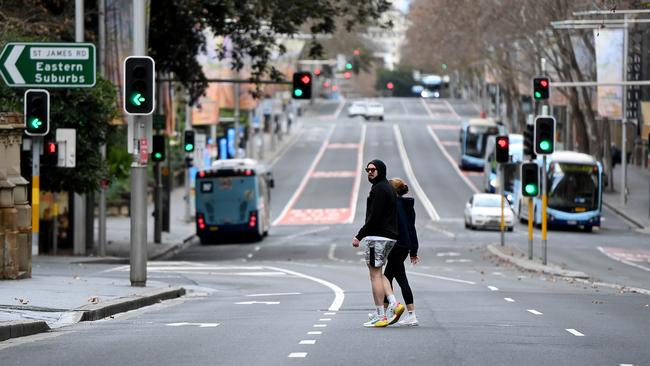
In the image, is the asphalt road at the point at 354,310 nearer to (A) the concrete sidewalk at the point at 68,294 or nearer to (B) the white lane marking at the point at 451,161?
(A) the concrete sidewalk at the point at 68,294

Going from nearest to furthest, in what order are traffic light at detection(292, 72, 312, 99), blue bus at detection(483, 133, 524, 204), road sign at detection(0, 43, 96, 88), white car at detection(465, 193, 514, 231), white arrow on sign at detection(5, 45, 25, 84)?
road sign at detection(0, 43, 96, 88) < white arrow on sign at detection(5, 45, 25, 84) < traffic light at detection(292, 72, 312, 99) < white car at detection(465, 193, 514, 231) < blue bus at detection(483, 133, 524, 204)

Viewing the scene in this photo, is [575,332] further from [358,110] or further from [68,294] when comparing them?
[358,110]

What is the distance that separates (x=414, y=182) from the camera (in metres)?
81.6

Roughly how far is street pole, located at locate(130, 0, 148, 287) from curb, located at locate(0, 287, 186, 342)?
728 millimetres

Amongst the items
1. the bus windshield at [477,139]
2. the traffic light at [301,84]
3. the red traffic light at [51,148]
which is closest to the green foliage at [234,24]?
the traffic light at [301,84]

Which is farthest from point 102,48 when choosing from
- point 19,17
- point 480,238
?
point 480,238

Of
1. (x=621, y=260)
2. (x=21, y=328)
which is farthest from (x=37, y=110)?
(x=621, y=260)

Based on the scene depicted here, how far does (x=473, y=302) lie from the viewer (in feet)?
73.4

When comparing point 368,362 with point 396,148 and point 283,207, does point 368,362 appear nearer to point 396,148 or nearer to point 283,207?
point 283,207

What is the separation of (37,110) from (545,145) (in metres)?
13.4

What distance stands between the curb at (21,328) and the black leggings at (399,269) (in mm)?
4219

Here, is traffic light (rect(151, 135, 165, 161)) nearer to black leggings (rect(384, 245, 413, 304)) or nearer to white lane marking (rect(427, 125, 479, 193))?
black leggings (rect(384, 245, 413, 304))

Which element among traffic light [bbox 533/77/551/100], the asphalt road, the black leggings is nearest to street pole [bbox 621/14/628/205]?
the asphalt road

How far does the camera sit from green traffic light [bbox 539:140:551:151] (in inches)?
1369
